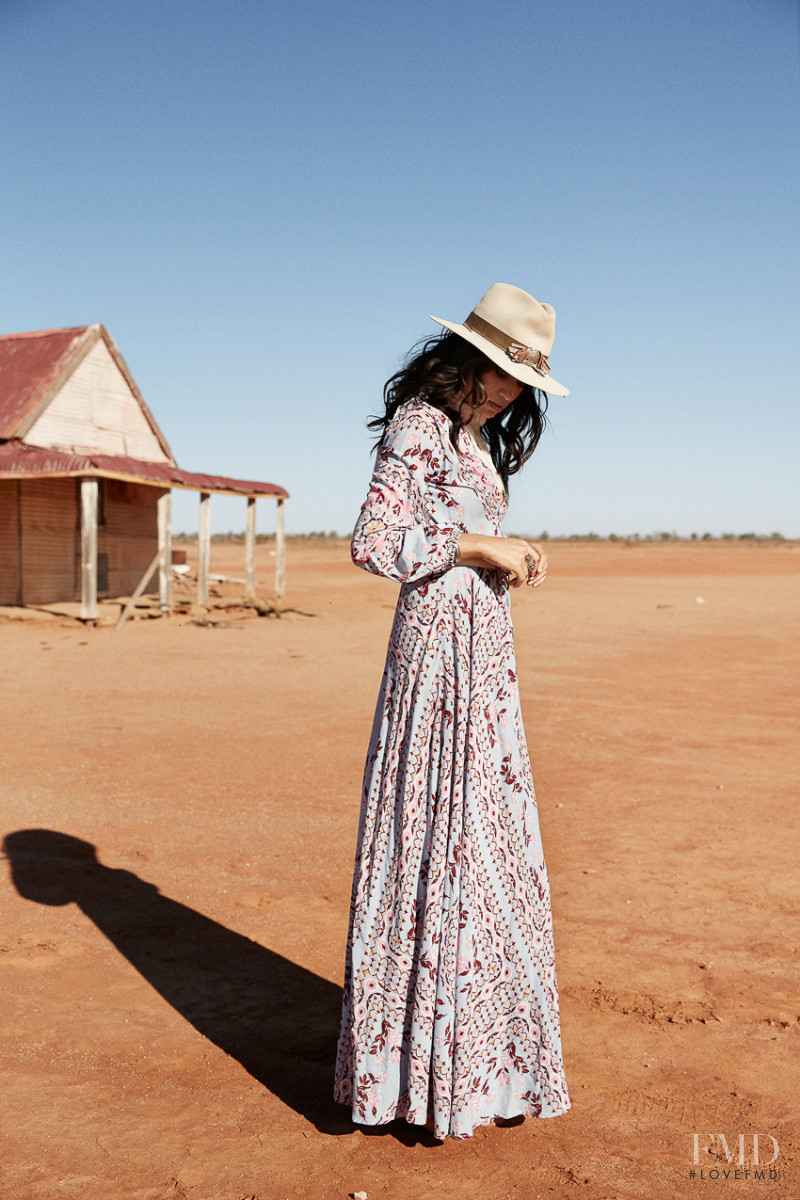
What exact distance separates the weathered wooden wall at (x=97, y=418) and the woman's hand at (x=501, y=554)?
17.1 meters

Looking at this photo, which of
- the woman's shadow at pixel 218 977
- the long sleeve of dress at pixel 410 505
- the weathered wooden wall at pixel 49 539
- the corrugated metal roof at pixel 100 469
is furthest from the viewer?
the weathered wooden wall at pixel 49 539

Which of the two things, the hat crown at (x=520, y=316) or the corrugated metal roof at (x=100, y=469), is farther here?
the corrugated metal roof at (x=100, y=469)

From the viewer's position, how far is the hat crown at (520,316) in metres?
2.64

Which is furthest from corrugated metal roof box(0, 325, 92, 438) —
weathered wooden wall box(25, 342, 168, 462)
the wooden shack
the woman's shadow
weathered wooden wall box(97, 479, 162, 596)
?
the woman's shadow

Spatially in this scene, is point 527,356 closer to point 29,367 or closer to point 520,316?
point 520,316

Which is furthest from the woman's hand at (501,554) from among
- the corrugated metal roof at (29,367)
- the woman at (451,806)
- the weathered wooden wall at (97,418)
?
the weathered wooden wall at (97,418)

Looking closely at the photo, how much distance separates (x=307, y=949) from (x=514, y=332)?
8.53ft

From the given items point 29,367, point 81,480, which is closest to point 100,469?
point 81,480

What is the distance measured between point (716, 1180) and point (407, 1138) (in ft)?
2.59

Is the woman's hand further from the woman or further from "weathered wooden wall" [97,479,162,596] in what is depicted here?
"weathered wooden wall" [97,479,162,596]

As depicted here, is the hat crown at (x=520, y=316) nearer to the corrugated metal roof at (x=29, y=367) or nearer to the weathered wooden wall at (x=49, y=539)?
the corrugated metal roof at (x=29, y=367)

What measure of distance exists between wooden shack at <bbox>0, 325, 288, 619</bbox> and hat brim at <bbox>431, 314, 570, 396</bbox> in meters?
14.5

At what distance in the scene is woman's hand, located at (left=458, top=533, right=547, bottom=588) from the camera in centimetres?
259

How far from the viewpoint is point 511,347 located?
2.65 m
